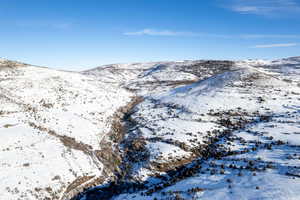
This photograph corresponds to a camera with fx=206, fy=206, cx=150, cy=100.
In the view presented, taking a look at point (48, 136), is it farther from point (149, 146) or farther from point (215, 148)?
point (215, 148)

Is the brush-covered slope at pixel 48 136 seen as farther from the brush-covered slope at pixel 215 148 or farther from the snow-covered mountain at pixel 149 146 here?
the brush-covered slope at pixel 215 148

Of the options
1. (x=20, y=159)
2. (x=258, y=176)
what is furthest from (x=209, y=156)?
(x=20, y=159)

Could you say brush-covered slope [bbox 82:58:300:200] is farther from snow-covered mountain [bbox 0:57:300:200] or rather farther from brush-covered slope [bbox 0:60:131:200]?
brush-covered slope [bbox 0:60:131:200]

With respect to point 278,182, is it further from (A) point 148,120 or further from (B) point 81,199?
(A) point 148,120

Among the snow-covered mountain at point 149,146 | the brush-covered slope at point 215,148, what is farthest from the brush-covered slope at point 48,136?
the brush-covered slope at point 215,148

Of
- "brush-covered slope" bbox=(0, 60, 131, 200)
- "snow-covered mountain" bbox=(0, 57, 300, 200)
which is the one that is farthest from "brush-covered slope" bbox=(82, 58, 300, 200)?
"brush-covered slope" bbox=(0, 60, 131, 200)

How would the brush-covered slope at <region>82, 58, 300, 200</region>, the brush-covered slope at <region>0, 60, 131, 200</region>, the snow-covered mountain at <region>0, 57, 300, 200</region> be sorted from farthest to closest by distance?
the brush-covered slope at <region>0, 60, 131, 200</region>, the snow-covered mountain at <region>0, 57, 300, 200</region>, the brush-covered slope at <region>82, 58, 300, 200</region>

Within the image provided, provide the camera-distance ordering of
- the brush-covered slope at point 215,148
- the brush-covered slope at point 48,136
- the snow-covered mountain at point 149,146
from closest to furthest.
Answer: the brush-covered slope at point 215,148 < the snow-covered mountain at point 149,146 < the brush-covered slope at point 48,136

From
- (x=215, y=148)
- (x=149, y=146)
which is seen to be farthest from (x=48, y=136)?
(x=215, y=148)
